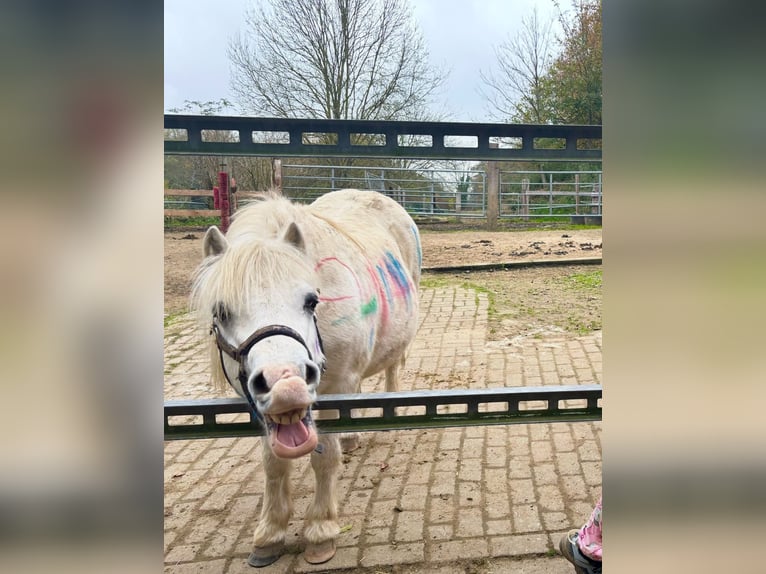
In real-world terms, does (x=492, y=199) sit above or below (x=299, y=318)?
above

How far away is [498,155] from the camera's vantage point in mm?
1412

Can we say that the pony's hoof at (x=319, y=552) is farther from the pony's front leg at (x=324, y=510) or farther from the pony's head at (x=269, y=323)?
the pony's head at (x=269, y=323)

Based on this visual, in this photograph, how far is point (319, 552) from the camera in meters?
1.93

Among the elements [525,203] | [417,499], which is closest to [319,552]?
[417,499]

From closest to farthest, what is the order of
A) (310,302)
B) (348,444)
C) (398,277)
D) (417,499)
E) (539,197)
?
(310,302) → (417,499) → (398,277) → (348,444) → (539,197)

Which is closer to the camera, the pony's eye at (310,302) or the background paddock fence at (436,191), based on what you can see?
the pony's eye at (310,302)

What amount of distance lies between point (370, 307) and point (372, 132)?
84 centimetres

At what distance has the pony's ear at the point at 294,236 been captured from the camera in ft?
5.44

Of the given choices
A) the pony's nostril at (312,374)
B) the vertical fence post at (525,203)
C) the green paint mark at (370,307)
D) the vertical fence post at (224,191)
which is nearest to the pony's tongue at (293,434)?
the pony's nostril at (312,374)

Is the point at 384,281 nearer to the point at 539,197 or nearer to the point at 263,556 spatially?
the point at 263,556

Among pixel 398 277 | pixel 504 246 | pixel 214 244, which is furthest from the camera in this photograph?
pixel 504 246

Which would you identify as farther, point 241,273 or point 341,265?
point 341,265
